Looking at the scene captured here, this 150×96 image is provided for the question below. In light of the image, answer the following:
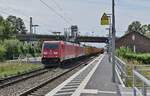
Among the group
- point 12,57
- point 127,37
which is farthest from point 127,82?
point 127,37

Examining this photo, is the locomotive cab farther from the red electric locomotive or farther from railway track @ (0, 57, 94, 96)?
railway track @ (0, 57, 94, 96)

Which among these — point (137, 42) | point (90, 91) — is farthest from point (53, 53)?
point (137, 42)

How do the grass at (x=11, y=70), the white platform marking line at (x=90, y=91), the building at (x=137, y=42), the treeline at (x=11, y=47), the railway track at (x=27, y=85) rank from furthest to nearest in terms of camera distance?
the building at (x=137, y=42) < the treeline at (x=11, y=47) < the grass at (x=11, y=70) < the railway track at (x=27, y=85) < the white platform marking line at (x=90, y=91)

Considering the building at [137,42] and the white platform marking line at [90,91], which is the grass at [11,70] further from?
the building at [137,42]

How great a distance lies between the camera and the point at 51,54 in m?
46.8

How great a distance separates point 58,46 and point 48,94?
28359mm

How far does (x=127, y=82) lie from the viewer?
21.4m

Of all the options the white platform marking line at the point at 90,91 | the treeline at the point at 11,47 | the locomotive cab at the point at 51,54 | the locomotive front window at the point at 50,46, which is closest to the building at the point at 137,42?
the treeline at the point at 11,47

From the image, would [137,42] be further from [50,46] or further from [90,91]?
[90,91]

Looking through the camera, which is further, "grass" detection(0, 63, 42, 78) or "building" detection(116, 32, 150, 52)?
"building" detection(116, 32, 150, 52)

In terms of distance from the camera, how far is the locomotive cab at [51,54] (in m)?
46.4

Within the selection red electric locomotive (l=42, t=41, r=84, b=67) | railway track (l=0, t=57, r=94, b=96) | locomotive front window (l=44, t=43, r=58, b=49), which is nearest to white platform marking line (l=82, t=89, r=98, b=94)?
railway track (l=0, t=57, r=94, b=96)

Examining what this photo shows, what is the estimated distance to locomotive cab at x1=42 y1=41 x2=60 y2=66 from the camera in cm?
4641

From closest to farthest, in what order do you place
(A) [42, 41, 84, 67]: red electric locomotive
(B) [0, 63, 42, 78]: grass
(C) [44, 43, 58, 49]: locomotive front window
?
(B) [0, 63, 42, 78]: grass, (A) [42, 41, 84, 67]: red electric locomotive, (C) [44, 43, 58, 49]: locomotive front window
